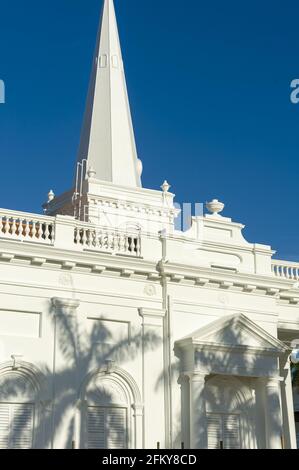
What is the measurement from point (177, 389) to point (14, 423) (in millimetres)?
5201

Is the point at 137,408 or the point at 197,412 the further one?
the point at 197,412

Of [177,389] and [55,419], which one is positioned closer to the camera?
[55,419]

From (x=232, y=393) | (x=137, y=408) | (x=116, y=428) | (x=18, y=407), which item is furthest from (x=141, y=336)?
(x=18, y=407)

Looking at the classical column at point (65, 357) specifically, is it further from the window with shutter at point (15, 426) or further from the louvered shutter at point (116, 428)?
the louvered shutter at point (116, 428)

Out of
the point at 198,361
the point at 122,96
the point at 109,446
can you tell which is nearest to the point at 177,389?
the point at 198,361

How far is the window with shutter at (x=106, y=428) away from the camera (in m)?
23.2

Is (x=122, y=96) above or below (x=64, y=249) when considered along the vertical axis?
above

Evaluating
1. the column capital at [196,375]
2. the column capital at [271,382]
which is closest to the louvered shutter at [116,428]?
the column capital at [196,375]

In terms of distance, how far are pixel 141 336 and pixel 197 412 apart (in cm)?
282

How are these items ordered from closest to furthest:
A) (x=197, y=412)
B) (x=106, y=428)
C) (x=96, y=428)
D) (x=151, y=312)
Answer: (x=96, y=428) → (x=106, y=428) → (x=197, y=412) → (x=151, y=312)

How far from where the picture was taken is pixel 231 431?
25.4 meters

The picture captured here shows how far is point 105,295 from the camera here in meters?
24.3

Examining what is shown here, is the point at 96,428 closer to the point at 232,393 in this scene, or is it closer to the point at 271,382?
the point at 232,393

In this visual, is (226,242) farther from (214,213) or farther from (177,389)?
(177,389)
